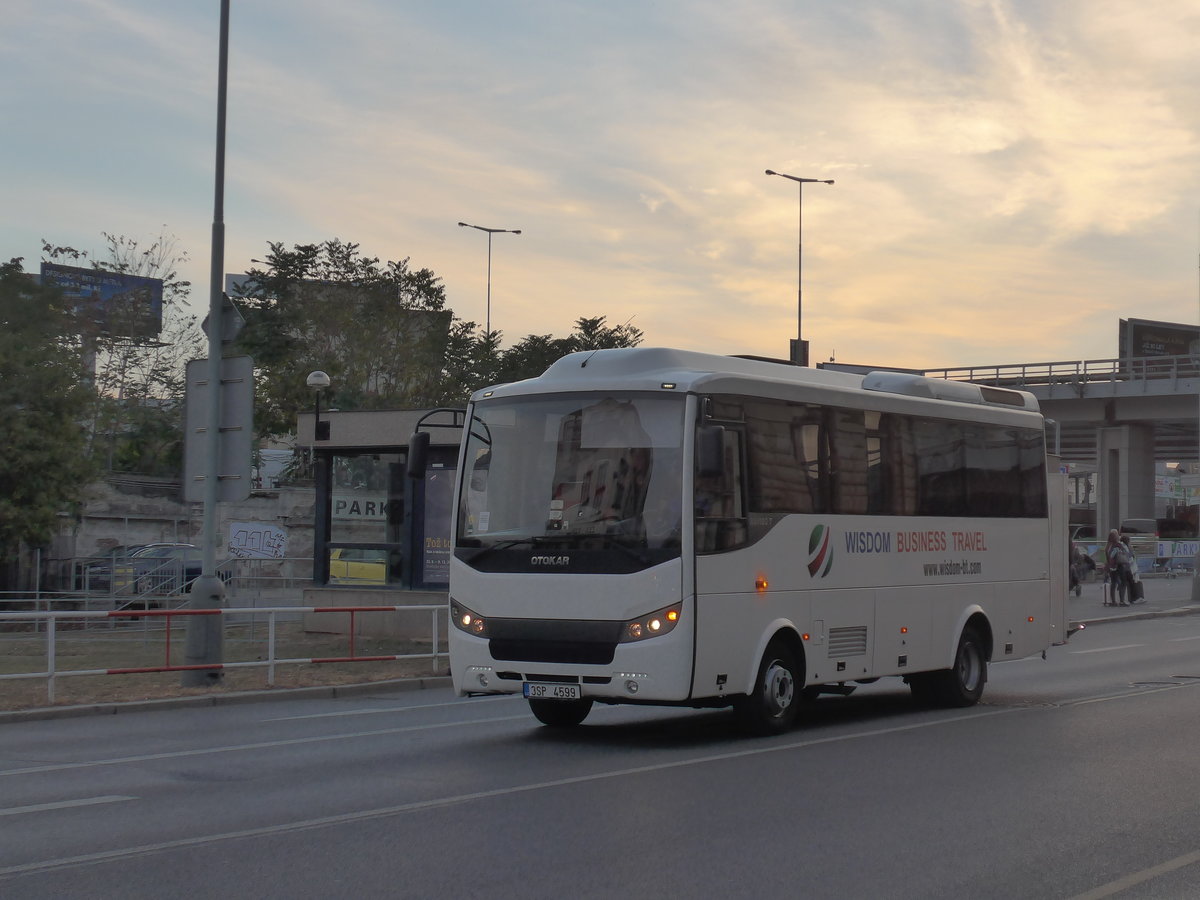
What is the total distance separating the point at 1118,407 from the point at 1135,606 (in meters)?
34.0

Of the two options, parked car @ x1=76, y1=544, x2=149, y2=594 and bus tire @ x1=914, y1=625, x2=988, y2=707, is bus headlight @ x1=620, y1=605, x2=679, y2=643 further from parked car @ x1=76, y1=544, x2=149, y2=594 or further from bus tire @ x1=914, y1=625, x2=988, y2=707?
parked car @ x1=76, y1=544, x2=149, y2=594

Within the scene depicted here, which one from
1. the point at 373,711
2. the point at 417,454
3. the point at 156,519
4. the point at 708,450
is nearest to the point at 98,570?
the point at 156,519

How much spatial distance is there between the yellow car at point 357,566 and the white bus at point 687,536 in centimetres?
1252

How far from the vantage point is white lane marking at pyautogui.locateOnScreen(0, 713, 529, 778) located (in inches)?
442

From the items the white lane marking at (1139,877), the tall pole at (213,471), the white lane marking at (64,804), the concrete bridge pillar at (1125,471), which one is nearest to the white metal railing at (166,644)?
the tall pole at (213,471)

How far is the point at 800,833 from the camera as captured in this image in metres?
8.16

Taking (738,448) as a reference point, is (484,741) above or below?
below

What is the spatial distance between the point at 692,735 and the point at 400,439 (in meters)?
13.2

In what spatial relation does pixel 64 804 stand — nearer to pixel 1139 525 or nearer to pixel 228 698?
pixel 228 698

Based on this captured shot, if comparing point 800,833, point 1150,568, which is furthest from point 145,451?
point 800,833

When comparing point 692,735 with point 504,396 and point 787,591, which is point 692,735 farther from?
point 504,396

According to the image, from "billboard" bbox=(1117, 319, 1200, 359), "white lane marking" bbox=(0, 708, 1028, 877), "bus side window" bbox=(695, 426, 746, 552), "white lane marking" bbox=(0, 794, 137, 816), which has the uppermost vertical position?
"billboard" bbox=(1117, 319, 1200, 359)

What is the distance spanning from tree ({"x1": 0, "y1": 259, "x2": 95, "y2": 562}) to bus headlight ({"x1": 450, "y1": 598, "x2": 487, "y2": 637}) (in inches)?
1123

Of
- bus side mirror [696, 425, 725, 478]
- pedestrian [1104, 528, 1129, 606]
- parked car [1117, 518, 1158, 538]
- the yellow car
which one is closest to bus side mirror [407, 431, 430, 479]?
bus side mirror [696, 425, 725, 478]
